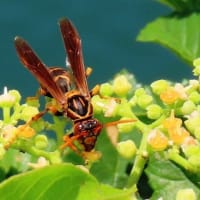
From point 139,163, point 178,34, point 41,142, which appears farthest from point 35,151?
point 178,34

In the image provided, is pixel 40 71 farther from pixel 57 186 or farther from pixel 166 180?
pixel 57 186

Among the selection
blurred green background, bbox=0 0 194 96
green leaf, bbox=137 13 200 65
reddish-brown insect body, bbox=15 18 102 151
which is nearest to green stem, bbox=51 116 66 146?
reddish-brown insect body, bbox=15 18 102 151

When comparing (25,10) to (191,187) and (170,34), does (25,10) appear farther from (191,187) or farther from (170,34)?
(191,187)

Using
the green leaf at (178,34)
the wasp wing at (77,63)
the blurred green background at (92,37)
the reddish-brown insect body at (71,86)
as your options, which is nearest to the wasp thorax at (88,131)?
the reddish-brown insect body at (71,86)

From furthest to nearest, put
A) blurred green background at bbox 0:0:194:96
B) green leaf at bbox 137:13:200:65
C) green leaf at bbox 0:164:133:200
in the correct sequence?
blurred green background at bbox 0:0:194:96 → green leaf at bbox 137:13:200:65 → green leaf at bbox 0:164:133:200

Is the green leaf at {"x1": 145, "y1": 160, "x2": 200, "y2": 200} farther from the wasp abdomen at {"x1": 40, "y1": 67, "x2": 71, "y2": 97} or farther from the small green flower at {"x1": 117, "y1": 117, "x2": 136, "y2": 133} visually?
the wasp abdomen at {"x1": 40, "y1": 67, "x2": 71, "y2": 97}
